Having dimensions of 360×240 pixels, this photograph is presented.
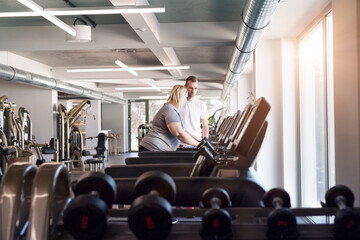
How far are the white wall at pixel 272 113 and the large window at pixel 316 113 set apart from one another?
13.9 inches

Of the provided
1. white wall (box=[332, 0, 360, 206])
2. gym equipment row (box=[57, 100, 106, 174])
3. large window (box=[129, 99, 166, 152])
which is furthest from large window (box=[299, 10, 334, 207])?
large window (box=[129, 99, 166, 152])

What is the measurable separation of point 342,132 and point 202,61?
859 centimetres

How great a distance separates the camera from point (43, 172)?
110cm

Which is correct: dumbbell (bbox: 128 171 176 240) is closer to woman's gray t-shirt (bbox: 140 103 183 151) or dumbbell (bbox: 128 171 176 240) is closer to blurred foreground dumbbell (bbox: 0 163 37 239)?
blurred foreground dumbbell (bbox: 0 163 37 239)

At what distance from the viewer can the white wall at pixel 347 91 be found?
304 cm

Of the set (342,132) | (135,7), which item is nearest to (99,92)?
(135,7)

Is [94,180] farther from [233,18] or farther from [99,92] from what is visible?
[99,92]

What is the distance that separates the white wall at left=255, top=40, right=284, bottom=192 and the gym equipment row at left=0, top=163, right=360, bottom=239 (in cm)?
518

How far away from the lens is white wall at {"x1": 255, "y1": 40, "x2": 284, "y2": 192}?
20.5 ft

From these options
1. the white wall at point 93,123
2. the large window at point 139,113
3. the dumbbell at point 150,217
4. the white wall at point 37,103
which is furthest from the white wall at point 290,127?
the large window at point 139,113

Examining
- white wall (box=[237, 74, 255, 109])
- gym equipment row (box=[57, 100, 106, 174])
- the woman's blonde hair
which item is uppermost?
white wall (box=[237, 74, 255, 109])

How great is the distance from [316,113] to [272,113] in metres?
0.86

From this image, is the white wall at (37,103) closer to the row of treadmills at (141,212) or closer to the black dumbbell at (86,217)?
the row of treadmills at (141,212)

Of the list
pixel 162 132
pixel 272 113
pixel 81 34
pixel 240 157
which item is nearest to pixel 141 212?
pixel 240 157
